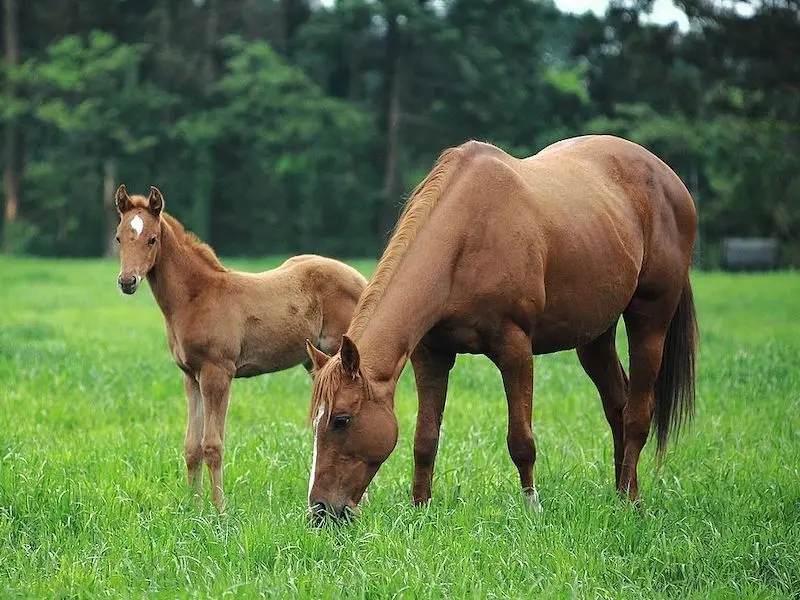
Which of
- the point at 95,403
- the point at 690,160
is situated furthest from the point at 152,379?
the point at 690,160

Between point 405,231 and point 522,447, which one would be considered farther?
point 522,447

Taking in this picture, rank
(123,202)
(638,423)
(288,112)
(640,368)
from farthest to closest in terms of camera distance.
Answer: (288,112)
(640,368)
(638,423)
(123,202)

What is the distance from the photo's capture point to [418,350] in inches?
213

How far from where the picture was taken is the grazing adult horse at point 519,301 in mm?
4660

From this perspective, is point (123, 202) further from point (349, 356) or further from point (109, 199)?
point (109, 199)

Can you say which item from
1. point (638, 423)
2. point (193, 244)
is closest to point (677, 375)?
point (638, 423)

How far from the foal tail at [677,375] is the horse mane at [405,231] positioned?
76.9 inches

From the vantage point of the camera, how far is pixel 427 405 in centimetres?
539

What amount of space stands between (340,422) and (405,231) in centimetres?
105

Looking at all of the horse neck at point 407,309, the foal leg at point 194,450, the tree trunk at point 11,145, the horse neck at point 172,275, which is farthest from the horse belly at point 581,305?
the tree trunk at point 11,145

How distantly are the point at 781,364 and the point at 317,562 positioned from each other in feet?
23.1

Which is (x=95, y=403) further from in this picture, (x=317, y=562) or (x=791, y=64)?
(x=791, y=64)

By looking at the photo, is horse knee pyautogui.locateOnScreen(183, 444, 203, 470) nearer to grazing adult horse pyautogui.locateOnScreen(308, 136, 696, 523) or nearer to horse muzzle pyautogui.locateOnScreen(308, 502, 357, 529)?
grazing adult horse pyautogui.locateOnScreen(308, 136, 696, 523)

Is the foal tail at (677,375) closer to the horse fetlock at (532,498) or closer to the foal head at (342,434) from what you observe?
the horse fetlock at (532,498)
